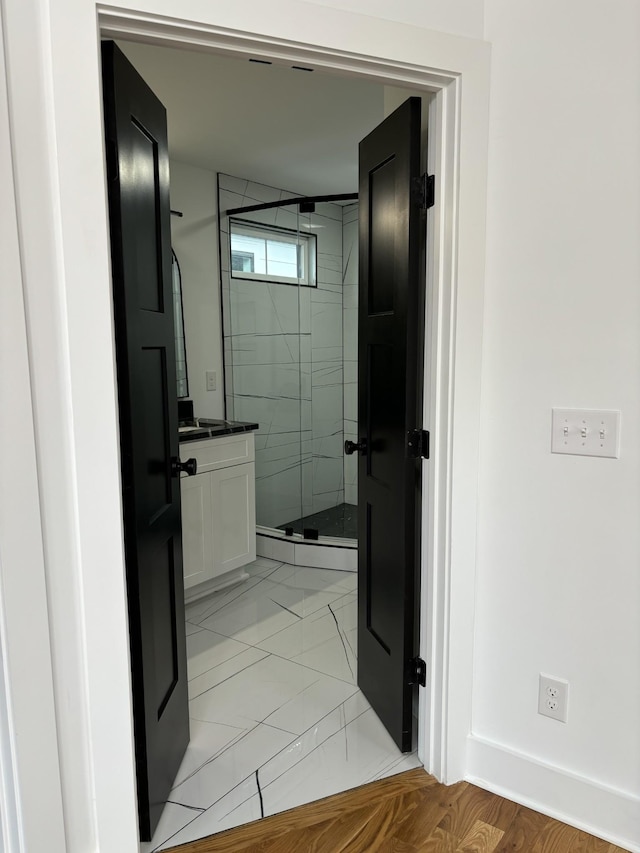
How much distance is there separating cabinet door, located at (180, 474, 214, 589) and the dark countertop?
0.21 meters

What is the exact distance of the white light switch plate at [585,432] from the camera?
5.06 feet

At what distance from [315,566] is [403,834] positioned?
2060 mm

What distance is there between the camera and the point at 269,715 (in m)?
2.22

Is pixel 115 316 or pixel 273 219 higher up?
pixel 273 219

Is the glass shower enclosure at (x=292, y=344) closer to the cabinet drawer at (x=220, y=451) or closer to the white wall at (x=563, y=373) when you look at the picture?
the cabinet drawer at (x=220, y=451)

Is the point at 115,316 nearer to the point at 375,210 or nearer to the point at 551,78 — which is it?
the point at 375,210

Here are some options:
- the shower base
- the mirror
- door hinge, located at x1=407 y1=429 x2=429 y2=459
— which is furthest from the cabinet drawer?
door hinge, located at x1=407 y1=429 x2=429 y2=459

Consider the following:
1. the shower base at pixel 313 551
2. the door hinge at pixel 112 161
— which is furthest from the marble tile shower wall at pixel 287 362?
the door hinge at pixel 112 161

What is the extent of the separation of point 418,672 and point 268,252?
9.28 ft

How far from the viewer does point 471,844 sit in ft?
5.32

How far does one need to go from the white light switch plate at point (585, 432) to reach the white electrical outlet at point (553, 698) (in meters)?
0.67

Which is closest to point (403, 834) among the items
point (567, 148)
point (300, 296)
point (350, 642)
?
point (350, 642)

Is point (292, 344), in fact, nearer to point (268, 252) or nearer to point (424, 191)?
point (268, 252)

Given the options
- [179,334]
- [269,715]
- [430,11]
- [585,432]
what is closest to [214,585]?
[269,715]
